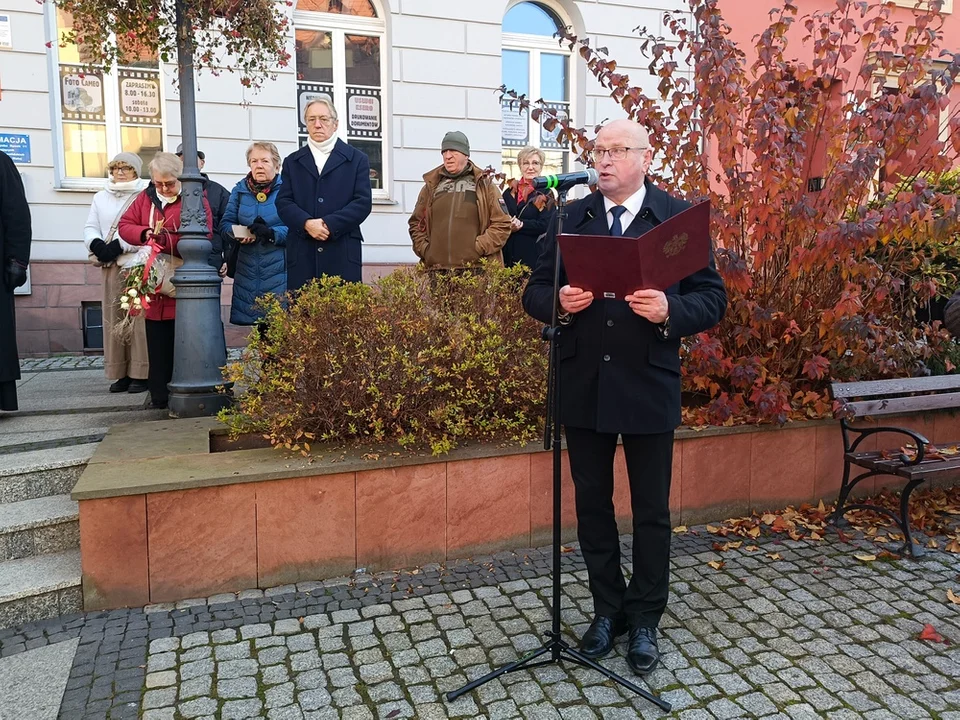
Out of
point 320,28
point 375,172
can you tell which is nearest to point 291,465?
point 375,172

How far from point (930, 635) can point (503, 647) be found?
1.88 meters

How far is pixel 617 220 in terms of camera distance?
3.12 meters

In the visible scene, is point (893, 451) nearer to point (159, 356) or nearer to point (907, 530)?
point (907, 530)

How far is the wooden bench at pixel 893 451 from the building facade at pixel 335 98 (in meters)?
6.58

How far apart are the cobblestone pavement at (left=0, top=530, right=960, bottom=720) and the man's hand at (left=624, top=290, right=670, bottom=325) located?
1.44 metres

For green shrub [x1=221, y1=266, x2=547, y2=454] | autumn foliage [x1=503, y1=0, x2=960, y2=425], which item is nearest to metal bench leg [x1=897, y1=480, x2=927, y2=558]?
autumn foliage [x1=503, y1=0, x2=960, y2=425]

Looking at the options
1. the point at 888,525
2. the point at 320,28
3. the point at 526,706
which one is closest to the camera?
the point at 526,706

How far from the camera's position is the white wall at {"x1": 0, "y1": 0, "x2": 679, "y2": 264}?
874cm

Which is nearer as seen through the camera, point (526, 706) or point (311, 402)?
point (526, 706)

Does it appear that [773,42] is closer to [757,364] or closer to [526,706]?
[757,364]

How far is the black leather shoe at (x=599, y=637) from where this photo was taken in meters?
3.22

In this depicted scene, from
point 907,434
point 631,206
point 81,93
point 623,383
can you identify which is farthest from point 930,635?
point 81,93

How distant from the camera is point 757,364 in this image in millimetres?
4996

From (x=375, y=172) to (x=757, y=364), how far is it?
6.94 metres
